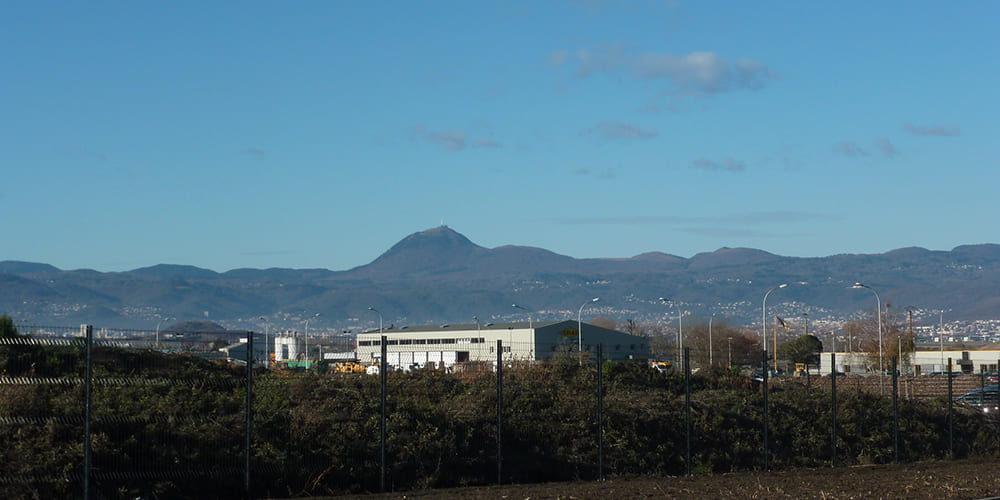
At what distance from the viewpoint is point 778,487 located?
63.3ft

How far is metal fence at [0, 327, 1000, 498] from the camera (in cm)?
1630

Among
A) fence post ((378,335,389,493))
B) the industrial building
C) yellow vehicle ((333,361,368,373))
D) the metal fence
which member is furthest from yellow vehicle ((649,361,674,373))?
the industrial building

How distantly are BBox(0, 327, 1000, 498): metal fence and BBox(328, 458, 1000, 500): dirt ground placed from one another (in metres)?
0.96

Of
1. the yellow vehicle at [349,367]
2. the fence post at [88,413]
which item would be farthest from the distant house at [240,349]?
the fence post at [88,413]

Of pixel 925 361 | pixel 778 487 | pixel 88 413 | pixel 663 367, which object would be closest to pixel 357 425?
pixel 88 413

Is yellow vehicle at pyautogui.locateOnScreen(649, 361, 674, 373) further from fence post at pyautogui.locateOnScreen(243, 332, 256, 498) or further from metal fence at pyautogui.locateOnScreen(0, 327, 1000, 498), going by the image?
fence post at pyautogui.locateOnScreen(243, 332, 256, 498)

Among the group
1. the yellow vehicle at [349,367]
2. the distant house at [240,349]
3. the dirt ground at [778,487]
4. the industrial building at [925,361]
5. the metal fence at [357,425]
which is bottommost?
the industrial building at [925,361]

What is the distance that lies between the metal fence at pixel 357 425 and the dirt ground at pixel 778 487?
37.6 inches

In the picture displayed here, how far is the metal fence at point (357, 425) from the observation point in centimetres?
1630

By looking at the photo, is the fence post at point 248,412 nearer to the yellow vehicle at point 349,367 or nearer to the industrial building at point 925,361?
the yellow vehicle at point 349,367

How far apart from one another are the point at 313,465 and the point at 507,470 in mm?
4105

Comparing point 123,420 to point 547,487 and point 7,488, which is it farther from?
point 547,487

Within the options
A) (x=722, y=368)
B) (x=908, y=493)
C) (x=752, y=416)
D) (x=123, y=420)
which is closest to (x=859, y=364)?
(x=722, y=368)

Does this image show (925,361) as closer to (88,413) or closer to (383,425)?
(383,425)
